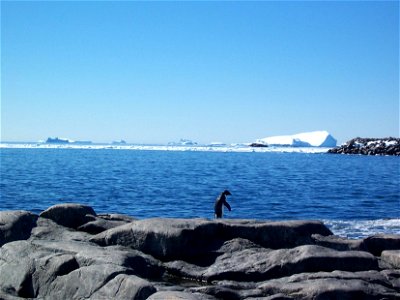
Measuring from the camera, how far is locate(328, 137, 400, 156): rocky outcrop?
382ft

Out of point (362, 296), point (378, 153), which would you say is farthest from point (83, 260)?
point (378, 153)

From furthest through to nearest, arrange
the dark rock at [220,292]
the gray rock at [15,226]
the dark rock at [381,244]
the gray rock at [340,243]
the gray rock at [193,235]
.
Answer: the gray rock at [15,226]
the dark rock at [381,244]
the gray rock at [340,243]
the gray rock at [193,235]
the dark rock at [220,292]

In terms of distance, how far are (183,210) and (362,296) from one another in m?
18.2

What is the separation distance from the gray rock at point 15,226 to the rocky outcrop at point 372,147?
10972cm

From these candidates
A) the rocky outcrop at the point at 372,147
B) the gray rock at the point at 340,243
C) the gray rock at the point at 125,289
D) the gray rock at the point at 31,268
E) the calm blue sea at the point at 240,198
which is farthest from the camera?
the rocky outcrop at the point at 372,147

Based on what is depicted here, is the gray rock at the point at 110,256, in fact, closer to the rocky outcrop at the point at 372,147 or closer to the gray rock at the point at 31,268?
the gray rock at the point at 31,268

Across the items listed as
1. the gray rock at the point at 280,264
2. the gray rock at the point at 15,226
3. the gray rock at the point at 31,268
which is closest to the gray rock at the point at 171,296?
the gray rock at the point at 280,264

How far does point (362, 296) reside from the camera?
36.0 ft

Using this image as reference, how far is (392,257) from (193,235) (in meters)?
5.17

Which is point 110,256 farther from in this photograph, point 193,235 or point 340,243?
point 340,243

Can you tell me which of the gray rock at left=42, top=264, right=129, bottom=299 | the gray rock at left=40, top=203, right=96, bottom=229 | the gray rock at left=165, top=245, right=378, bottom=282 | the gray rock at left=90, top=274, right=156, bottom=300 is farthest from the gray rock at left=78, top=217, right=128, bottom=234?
the gray rock at left=90, top=274, right=156, bottom=300

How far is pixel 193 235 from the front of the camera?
554 inches

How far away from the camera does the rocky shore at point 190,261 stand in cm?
1105

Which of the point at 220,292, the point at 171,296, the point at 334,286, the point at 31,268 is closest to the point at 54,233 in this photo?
the point at 31,268
